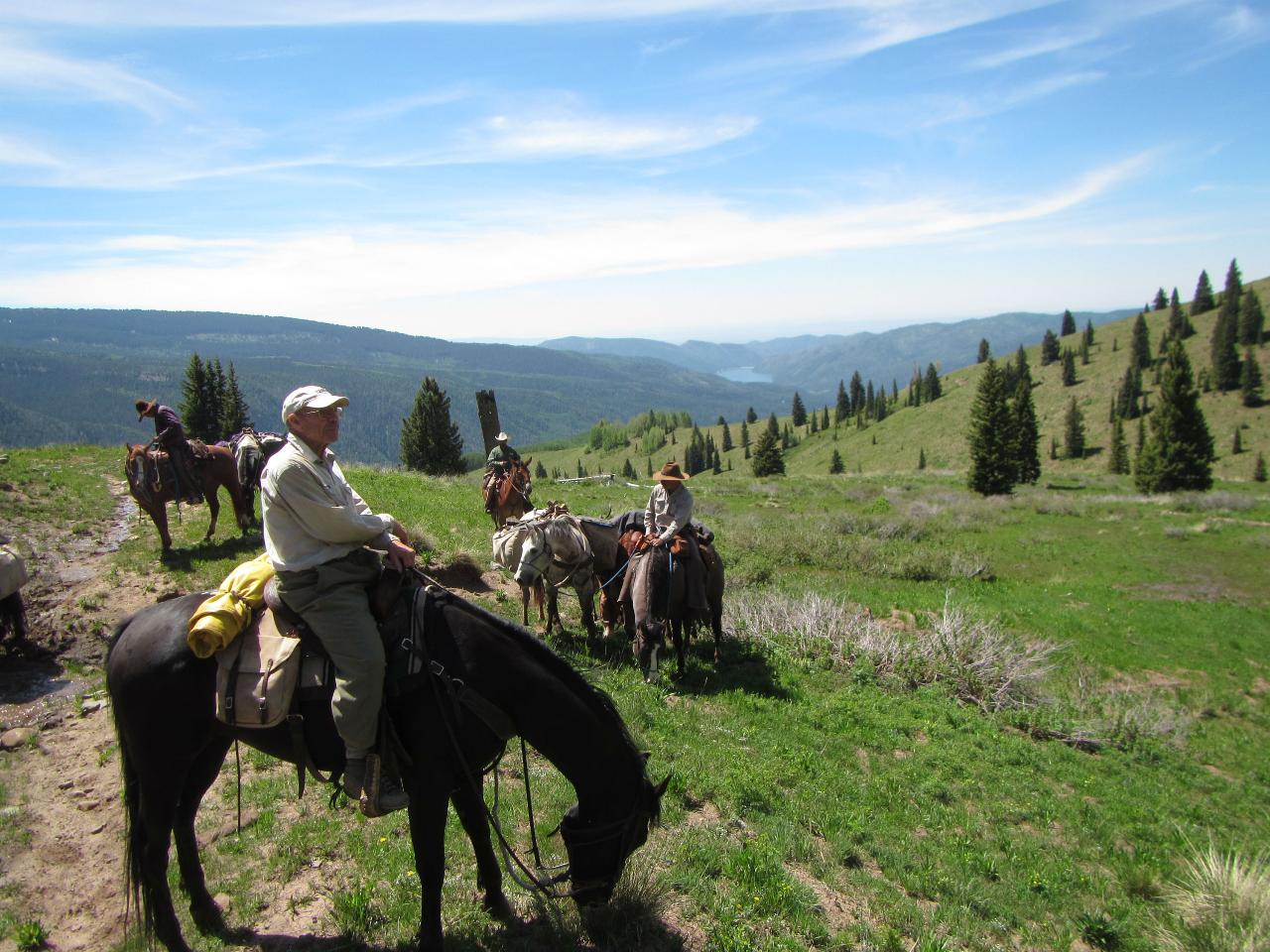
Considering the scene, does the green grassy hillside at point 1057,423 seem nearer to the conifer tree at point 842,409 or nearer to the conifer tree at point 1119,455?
the conifer tree at point 1119,455

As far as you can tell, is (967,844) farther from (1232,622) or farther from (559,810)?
(1232,622)

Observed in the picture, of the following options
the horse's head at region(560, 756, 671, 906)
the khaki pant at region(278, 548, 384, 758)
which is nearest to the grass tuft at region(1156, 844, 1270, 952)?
the horse's head at region(560, 756, 671, 906)

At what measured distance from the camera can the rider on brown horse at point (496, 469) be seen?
14.7m

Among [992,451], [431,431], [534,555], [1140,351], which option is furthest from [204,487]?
[1140,351]

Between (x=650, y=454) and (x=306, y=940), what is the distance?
16245cm

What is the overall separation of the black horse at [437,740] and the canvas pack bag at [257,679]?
8.6 inches

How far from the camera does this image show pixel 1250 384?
7850 centimetres

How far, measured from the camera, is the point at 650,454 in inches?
6565

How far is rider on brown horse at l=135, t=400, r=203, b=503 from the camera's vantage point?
13.6 meters

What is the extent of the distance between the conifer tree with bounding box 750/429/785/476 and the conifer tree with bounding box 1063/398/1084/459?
34610 millimetres

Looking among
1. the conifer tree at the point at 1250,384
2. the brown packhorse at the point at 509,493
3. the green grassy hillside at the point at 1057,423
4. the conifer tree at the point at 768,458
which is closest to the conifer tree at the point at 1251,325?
the green grassy hillside at the point at 1057,423

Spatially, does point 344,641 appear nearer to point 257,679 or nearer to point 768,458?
point 257,679

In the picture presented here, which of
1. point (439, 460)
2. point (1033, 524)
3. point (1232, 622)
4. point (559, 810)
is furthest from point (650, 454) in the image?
point (559, 810)

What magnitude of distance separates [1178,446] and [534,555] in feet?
167
